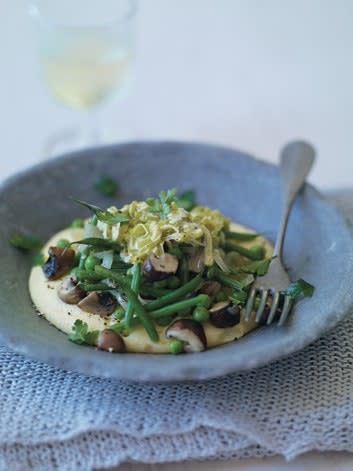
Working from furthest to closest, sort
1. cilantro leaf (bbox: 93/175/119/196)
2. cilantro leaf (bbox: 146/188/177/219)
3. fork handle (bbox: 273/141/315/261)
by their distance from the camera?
cilantro leaf (bbox: 93/175/119/196), fork handle (bbox: 273/141/315/261), cilantro leaf (bbox: 146/188/177/219)

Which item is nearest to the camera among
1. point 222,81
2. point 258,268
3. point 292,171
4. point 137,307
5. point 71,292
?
point 137,307

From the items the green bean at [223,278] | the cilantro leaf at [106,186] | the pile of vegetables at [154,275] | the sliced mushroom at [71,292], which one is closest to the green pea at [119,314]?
the pile of vegetables at [154,275]

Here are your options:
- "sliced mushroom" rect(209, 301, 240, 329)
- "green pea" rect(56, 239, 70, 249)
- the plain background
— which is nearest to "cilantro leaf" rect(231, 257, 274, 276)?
"sliced mushroom" rect(209, 301, 240, 329)

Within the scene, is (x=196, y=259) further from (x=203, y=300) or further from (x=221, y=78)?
(x=221, y=78)

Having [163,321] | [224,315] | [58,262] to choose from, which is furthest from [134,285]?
[58,262]

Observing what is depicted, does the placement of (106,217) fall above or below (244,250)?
above

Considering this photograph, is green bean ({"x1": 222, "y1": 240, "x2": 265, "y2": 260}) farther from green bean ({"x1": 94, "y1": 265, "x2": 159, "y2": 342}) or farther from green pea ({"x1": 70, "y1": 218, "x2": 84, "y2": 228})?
green pea ({"x1": 70, "y1": 218, "x2": 84, "y2": 228})

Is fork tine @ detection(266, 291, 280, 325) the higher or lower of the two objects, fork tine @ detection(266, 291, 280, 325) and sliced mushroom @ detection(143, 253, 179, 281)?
the lower
